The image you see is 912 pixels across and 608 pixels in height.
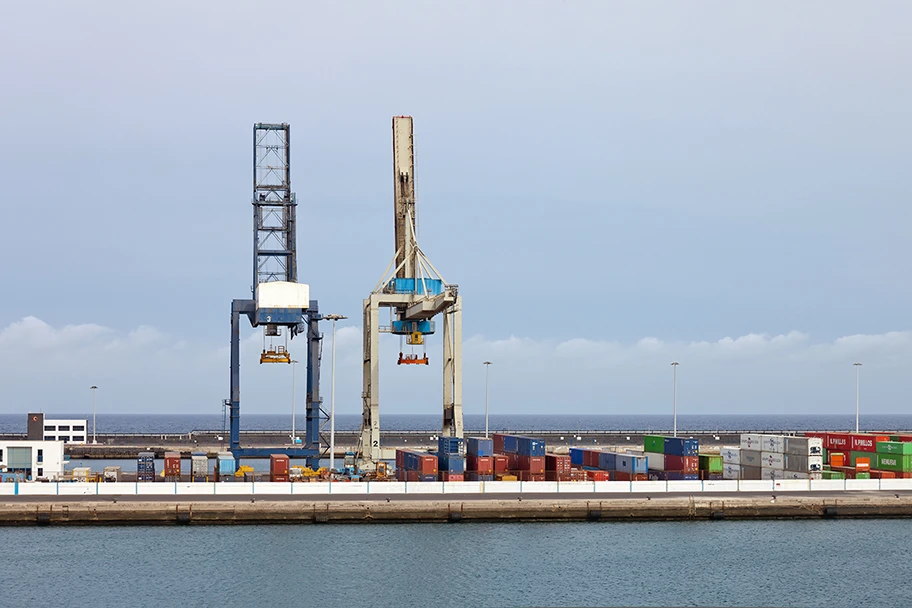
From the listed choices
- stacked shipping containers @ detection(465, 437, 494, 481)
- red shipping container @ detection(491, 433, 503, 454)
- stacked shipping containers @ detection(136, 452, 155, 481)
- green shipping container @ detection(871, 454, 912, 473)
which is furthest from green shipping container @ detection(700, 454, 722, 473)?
stacked shipping containers @ detection(136, 452, 155, 481)

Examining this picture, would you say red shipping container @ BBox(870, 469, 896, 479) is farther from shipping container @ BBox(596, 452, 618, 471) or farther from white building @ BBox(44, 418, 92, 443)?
white building @ BBox(44, 418, 92, 443)

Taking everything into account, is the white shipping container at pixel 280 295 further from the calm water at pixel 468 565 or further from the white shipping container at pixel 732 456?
the white shipping container at pixel 732 456

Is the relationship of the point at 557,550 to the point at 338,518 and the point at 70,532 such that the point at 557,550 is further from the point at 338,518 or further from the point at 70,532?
the point at 70,532

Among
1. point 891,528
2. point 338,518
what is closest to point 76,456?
point 338,518

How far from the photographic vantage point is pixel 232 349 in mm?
96625

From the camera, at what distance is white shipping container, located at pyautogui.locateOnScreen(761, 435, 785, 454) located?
8772cm

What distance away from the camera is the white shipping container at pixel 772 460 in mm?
87562

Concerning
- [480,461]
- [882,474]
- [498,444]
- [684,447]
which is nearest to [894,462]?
[882,474]

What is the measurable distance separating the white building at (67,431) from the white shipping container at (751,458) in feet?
341

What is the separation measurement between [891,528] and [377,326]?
42.5 metres

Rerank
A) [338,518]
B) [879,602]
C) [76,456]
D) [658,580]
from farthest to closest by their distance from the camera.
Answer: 1. [76,456]
2. [338,518]
3. [658,580]
4. [879,602]

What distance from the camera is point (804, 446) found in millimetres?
85062

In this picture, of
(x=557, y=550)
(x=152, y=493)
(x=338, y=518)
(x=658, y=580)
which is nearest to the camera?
(x=658, y=580)

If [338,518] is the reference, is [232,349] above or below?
above
